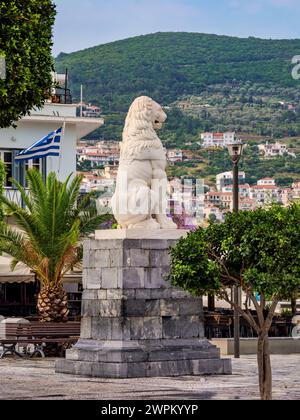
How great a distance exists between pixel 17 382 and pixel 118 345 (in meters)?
2.12

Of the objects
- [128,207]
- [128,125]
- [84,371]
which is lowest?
[84,371]

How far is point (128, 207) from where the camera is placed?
75.8 ft

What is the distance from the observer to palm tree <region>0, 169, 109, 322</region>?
30.5 metres

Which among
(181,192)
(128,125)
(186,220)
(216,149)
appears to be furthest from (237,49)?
(128,125)

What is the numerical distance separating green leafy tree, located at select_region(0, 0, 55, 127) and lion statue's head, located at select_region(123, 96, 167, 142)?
366 centimetres

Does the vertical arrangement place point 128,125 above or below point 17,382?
above

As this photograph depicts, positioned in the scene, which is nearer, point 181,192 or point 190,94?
point 181,192

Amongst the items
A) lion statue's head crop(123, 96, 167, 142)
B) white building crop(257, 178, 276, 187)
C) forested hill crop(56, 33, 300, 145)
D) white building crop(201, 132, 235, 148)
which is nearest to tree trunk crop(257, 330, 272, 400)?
lion statue's head crop(123, 96, 167, 142)

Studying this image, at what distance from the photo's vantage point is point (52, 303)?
1217 inches

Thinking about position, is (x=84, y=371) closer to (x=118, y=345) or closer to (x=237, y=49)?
(x=118, y=345)

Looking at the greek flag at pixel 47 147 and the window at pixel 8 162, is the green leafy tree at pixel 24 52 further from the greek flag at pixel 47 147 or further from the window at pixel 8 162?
the window at pixel 8 162

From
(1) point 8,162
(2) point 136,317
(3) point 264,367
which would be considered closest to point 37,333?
(2) point 136,317

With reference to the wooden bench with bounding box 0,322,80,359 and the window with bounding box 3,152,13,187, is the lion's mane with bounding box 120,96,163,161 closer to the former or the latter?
the wooden bench with bounding box 0,322,80,359

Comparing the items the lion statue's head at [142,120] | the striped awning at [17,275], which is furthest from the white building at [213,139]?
the lion statue's head at [142,120]
